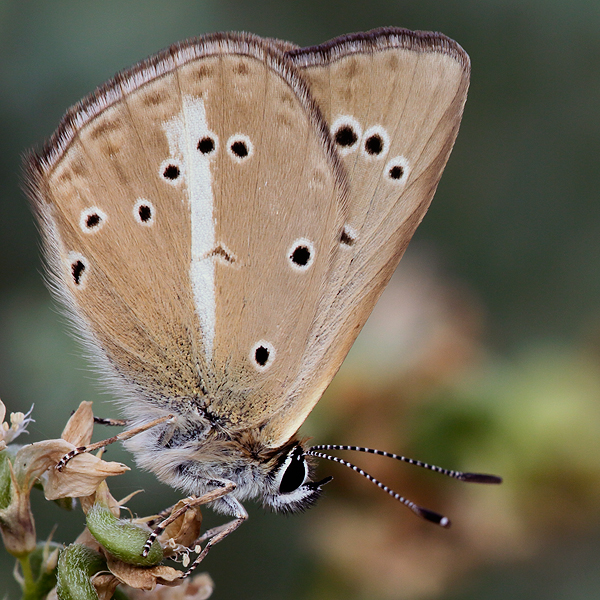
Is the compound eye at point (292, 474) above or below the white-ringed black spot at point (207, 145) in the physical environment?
below

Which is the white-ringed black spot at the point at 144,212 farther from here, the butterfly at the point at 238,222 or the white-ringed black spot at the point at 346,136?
the white-ringed black spot at the point at 346,136

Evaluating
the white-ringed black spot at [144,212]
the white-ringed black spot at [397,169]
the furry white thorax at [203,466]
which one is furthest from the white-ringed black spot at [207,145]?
the furry white thorax at [203,466]

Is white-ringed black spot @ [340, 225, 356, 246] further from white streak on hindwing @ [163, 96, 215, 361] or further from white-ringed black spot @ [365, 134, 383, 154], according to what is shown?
white streak on hindwing @ [163, 96, 215, 361]

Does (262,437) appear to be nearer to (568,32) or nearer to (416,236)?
(416,236)

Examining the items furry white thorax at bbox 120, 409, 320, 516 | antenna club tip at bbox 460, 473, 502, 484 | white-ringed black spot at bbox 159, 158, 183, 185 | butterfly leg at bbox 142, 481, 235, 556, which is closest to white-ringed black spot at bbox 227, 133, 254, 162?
white-ringed black spot at bbox 159, 158, 183, 185


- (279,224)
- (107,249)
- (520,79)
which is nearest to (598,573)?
(279,224)

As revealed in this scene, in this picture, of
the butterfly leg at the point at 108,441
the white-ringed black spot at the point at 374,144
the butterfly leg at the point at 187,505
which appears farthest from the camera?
the white-ringed black spot at the point at 374,144

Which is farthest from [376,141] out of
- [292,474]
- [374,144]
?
[292,474]
